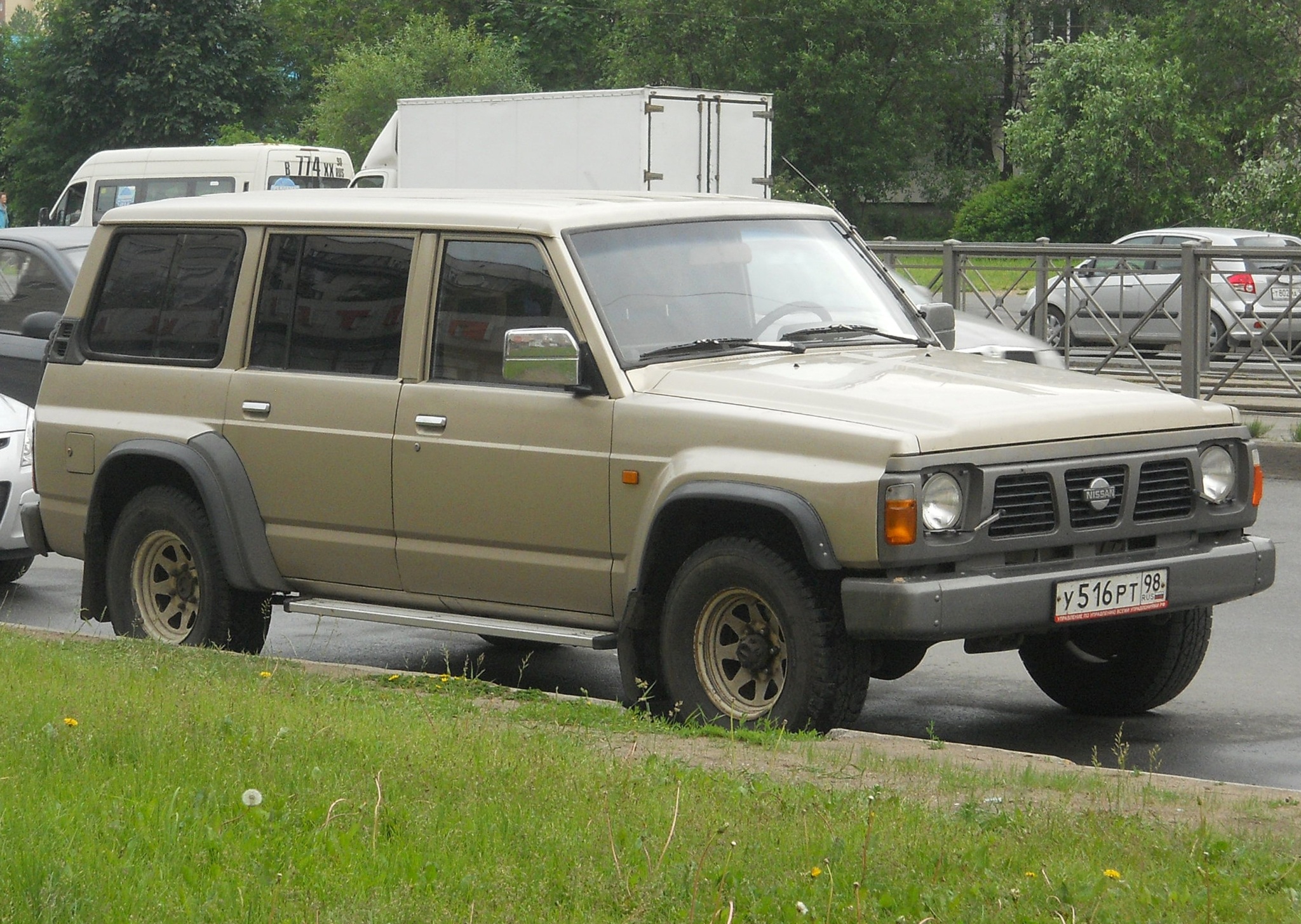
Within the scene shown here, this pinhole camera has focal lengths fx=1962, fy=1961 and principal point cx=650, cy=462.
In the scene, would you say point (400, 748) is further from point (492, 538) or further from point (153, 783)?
point (492, 538)

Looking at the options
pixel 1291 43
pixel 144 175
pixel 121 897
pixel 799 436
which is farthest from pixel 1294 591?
pixel 1291 43

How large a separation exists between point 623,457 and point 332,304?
1.57m

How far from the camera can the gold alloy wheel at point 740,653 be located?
6.31 m

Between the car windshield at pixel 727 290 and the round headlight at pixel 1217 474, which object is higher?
the car windshield at pixel 727 290

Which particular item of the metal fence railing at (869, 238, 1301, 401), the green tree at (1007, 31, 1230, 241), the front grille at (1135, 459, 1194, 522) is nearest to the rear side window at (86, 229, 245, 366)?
the front grille at (1135, 459, 1194, 522)

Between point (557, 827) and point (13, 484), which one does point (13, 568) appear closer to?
point (13, 484)

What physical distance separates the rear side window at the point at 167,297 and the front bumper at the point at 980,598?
315 centimetres

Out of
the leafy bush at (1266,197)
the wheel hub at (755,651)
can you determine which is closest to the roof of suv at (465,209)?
the wheel hub at (755,651)

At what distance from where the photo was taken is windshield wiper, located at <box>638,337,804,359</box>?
674 centimetres

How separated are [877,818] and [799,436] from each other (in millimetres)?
1601

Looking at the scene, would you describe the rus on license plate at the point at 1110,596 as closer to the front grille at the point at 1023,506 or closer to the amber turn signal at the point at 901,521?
the front grille at the point at 1023,506

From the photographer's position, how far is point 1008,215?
55.6m

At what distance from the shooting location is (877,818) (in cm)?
476

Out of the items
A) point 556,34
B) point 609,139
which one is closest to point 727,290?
point 609,139
